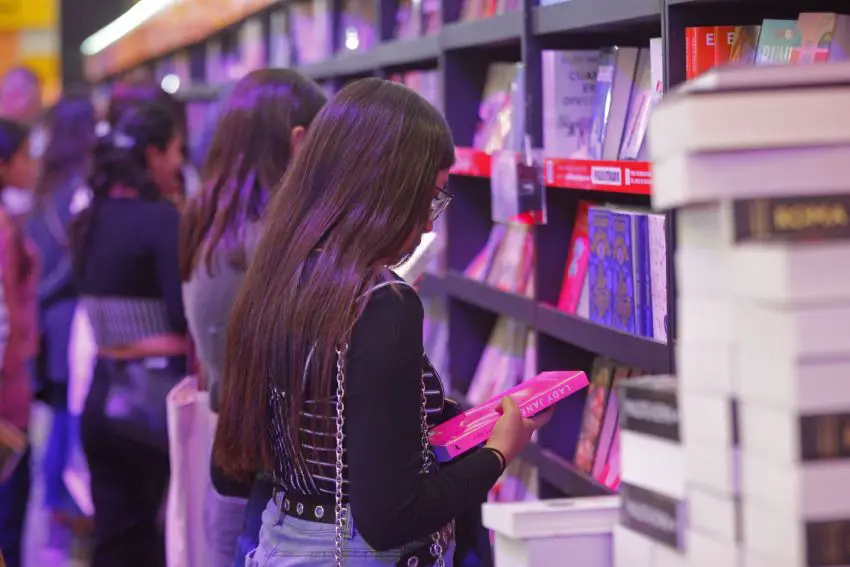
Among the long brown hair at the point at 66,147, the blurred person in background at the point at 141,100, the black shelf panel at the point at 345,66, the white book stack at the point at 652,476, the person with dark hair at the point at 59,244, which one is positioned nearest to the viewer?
the white book stack at the point at 652,476

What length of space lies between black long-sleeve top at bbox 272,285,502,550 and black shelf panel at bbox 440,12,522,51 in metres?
1.56

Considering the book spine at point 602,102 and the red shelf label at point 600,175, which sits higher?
the book spine at point 602,102

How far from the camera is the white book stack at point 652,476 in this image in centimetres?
132

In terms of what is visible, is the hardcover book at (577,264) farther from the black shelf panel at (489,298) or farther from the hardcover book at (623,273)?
the hardcover book at (623,273)

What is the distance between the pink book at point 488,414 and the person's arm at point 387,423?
17cm

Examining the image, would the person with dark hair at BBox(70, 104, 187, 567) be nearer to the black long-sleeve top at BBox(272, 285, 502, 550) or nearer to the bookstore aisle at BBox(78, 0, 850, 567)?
the bookstore aisle at BBox(78, 0, 850, 567)

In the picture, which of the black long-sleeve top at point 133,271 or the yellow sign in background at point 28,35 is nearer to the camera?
the black long-sleeve top at point 133,271

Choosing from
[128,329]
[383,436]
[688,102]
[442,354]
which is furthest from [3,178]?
[688,102]

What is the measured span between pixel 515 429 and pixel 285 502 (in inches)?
15.2

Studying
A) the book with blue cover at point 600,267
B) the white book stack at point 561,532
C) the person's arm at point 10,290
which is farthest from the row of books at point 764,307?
the person's arm at point 10,290

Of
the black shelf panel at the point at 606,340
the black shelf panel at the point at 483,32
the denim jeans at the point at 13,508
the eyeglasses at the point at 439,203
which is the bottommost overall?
the denim jeans at the point at 13,508

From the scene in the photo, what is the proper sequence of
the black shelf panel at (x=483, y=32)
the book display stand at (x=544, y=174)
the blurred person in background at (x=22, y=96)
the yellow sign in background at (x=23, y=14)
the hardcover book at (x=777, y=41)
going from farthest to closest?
the yellow sign in background at (x=23, y=14), the blurred person in background at (x=22, y=96), the black shelf panel at (x=483, y=32), the book display stand at (x=544, y=174), the hardcover book at (x=777, y=41)

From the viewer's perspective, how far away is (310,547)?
190cm

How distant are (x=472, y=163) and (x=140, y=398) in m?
1.15
